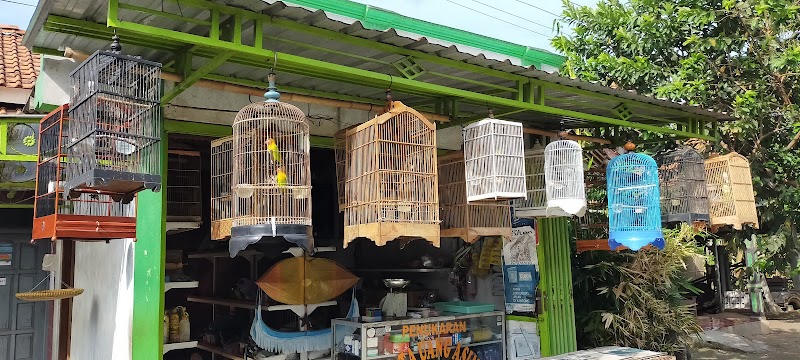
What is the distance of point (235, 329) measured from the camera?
7551 millimetres

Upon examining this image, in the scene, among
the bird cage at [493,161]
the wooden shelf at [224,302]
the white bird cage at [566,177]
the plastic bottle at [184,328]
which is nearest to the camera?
the bird cage at [493,161]

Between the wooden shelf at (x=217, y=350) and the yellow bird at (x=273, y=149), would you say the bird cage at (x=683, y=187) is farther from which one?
the wooden shelf at (x=217, y=350)

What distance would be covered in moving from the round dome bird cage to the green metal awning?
351 mm

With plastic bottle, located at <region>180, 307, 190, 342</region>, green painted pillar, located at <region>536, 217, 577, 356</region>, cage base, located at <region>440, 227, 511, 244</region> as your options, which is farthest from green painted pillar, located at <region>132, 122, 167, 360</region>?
green painted pillar, located at <region>536, 217, 577, 356</region>

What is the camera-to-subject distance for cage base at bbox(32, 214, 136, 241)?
158 inches

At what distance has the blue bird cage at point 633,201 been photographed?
5367 mm

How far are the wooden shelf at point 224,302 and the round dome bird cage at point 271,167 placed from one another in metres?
3.17

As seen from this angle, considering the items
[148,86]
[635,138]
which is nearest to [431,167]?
[148,86]

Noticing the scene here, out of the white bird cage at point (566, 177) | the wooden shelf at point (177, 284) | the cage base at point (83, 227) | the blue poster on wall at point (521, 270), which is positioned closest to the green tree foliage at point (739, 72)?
the blue poster on wall at point (521, 270)

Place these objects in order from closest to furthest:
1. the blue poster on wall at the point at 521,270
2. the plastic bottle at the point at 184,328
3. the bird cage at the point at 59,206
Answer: the bird cage at the point at 59,206 < the plastic bottle at the point at 184,328 < the blue poster on wall at the point at 521,270

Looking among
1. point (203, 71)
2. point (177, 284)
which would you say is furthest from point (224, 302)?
point (203, 71)

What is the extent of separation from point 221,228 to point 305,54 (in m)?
1.44

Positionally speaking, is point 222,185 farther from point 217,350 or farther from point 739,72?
point 739,72

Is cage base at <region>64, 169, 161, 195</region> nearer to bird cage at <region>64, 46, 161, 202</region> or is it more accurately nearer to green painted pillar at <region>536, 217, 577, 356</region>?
bird cage at <region>64, 46, 161, 202</region>
